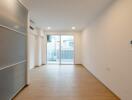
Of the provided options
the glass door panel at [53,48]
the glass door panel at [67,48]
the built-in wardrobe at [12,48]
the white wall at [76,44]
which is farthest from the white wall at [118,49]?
the glass door panel at [53,48]

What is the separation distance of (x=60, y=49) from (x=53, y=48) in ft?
1.84

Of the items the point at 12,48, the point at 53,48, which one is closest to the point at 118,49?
the point at 12,48

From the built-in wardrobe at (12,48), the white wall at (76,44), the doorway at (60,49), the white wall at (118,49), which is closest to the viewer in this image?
the built-in wardrobe at (12,48)

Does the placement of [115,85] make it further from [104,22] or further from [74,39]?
[74,39]

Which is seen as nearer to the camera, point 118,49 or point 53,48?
point 118,49

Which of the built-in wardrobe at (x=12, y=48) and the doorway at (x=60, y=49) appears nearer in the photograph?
the built-in wardrobe at (x=12, y=48)

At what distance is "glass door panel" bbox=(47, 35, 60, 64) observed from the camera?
11.1m

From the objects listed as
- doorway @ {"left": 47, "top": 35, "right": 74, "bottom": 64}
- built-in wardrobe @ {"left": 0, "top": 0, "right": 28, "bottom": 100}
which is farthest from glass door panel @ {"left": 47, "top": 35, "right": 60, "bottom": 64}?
built-in wardrobe @ {"left": 0, "top": 0, "right": 28, "bottom": 100}

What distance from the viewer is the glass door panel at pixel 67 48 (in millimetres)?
11117

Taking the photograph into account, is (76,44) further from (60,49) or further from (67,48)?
(60,49)

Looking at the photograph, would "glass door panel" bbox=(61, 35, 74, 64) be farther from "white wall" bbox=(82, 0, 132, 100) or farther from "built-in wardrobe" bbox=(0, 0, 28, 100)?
"built-in wardrobe" bbox=(0, 0, 28, 100)

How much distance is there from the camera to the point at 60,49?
36.2 ft

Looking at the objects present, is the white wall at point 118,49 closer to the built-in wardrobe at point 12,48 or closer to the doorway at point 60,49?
the built-in wardrobe at point 12,48

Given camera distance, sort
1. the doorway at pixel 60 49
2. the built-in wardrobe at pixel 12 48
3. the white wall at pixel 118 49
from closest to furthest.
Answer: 1. the built-in wardrobe at pixel 12 48
2. the white wall at pixel 118 49
3. the doorway at pixel 60 49
